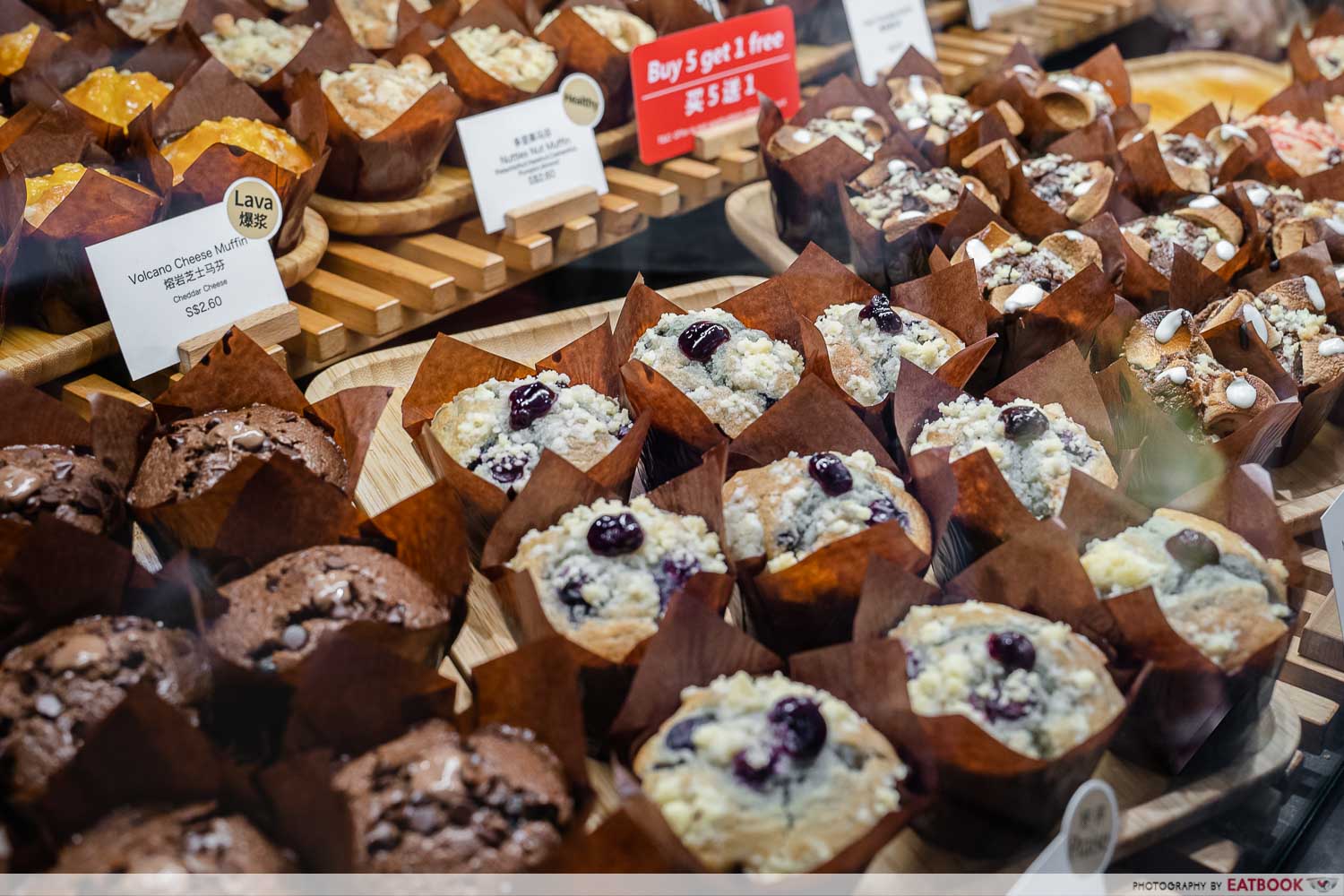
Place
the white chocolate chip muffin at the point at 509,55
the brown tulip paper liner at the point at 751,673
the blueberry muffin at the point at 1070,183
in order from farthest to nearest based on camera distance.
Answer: the white chocolate chip muffin at the point at 509,55 → the blueberry muffin at the point at 1070,183 → the brown tulip paper liner at the point at 751,673

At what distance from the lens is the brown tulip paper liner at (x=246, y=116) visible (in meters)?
2.75

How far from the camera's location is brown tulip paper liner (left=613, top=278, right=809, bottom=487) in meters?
2.46

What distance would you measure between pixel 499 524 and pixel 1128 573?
1.17 metres

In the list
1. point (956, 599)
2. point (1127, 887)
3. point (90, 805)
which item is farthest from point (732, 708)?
point (90, 805)

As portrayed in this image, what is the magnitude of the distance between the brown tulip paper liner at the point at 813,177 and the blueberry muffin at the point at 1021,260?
0.52 meters

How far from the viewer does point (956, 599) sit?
2.06m

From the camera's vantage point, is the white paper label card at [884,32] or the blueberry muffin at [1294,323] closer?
the blueberry muffin at [1294,323]

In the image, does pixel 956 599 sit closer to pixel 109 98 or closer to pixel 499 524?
pixel 499 524

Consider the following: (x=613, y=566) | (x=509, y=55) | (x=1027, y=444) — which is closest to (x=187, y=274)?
(x=613, y=566)

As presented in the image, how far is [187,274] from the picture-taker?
2600mm

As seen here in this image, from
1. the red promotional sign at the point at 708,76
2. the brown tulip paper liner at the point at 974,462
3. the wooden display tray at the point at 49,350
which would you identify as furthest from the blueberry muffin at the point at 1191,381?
the wooden display tray at the point at 49,350

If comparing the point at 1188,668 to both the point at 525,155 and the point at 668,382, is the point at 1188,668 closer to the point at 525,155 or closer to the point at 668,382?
the point at 668,382

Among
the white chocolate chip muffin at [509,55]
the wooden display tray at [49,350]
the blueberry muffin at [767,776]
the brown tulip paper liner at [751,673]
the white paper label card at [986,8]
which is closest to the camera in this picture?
the blueberry muffin at [767,776]

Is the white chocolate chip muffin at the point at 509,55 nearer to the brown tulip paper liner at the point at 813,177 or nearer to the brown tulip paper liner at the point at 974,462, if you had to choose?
the brown tulip paper liner at the point at 813,177
